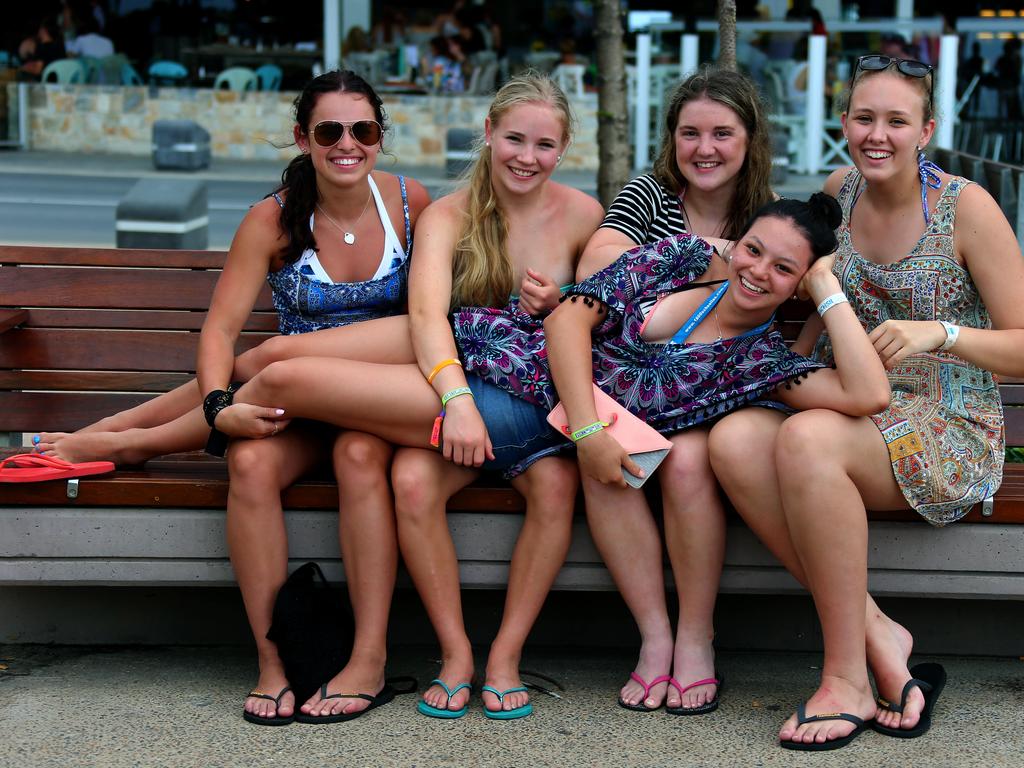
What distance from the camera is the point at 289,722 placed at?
11.0 ft

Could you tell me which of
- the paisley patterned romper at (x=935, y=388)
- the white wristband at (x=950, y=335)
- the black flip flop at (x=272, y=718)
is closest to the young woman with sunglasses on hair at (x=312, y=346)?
the black flip flop at (x=272, y=718)

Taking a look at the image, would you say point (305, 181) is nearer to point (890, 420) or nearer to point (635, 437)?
point (635, 437)

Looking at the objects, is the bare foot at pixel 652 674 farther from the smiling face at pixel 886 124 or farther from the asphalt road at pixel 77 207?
the asphalt road at pixel 77 207

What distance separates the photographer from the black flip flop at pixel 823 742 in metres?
3.20

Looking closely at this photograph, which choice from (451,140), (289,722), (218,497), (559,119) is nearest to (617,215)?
(559,119)

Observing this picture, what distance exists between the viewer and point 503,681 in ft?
11.2

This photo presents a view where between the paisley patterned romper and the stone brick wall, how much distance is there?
13.8 m

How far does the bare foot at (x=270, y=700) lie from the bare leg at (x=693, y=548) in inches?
37.2

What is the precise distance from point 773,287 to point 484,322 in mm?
783

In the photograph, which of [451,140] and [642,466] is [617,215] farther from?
[451,140]

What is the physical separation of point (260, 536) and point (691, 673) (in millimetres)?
1129

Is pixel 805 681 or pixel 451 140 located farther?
pixel 451 140

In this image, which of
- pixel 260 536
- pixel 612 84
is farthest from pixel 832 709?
pixel 612 84

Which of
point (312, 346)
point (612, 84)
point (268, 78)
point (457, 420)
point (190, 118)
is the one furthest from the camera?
point (268, 78)
